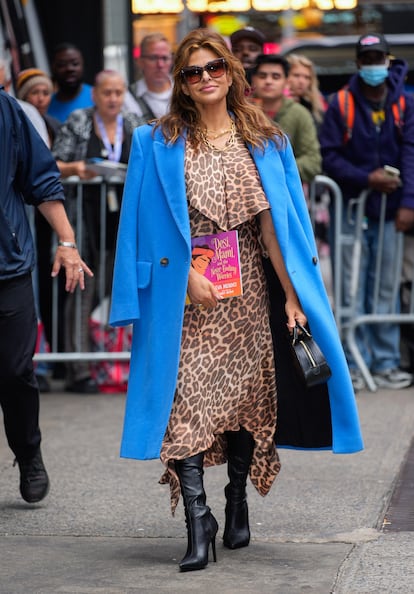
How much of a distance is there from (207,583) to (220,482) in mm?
1654

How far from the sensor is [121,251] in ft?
16.0

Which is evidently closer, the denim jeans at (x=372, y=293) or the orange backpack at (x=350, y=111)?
the orange backpack at (x=350, y=111)

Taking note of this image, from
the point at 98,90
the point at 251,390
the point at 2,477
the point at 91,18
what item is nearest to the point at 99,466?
the point at 2,477

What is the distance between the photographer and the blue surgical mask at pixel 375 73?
874 centimetres

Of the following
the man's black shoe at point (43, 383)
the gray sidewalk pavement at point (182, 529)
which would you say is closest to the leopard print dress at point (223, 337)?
the gray sidewalk pavement at point (182, 529)

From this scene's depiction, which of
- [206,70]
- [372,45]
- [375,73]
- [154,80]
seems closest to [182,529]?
[206,70]

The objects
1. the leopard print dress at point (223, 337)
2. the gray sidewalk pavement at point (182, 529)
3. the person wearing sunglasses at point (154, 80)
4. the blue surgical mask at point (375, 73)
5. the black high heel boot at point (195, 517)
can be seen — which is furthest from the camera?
the person wearing sunglasses at point (154, 80)

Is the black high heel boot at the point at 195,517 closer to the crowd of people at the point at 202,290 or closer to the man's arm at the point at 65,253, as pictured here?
the crowd of people at the point at 202,290

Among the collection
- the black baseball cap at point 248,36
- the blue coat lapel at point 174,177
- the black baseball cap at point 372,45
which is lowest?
the blue coat lapel at point 174,177

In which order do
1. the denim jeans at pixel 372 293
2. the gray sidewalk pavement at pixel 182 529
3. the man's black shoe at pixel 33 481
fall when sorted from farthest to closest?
the denim jeans at pixel 372 293
the man's black shoe at pixel 33 481
the gray sidewalk pavement at pixel 182 529

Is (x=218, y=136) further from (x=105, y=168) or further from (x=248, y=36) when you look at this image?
(x=248, y=36)

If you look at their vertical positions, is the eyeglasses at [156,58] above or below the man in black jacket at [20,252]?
above

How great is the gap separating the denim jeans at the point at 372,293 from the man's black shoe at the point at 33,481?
3.75 metres

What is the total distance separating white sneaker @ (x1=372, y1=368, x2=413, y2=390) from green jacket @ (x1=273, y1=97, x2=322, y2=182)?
142cm
